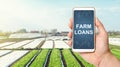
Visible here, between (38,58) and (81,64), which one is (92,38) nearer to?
(81,64)

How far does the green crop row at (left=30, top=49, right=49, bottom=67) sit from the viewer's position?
17.8ft

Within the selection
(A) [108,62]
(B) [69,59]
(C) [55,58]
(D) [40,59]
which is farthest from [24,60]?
(A) [108,62]

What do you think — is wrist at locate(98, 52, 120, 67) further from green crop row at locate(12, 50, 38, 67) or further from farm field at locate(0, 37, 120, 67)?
green crop row at locate(12, 50, 38, 67)

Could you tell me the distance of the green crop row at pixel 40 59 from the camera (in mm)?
5425

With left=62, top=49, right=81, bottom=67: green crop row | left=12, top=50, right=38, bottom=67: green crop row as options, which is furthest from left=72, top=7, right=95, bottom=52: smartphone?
left=12, top=50, right=38, bottom=67: green crop row

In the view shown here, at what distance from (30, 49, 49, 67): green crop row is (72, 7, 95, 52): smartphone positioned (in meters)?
3.97

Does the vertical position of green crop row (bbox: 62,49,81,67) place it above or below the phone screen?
below

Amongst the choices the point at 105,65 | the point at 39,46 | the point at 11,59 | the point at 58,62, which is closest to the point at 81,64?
the point at 58,62

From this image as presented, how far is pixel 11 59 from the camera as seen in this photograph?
6.03 meters

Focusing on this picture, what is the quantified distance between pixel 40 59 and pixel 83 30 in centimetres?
475

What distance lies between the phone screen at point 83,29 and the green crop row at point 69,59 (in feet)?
12.7

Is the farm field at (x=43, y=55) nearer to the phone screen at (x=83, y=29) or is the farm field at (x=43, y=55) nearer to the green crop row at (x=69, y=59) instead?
the green crop row at (x=69, y=59)

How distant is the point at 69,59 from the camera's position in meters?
5.95

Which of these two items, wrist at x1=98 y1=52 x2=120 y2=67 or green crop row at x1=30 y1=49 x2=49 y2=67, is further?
green crop row at x1=30 y1=49 x2=49 y2=67
